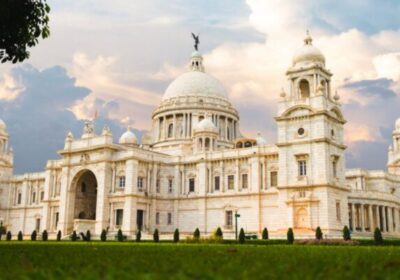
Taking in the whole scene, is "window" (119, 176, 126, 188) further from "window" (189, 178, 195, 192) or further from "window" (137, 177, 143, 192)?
"window" (189, 178, 195, 192)

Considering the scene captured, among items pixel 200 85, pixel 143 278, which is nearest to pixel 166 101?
pixel 200 85

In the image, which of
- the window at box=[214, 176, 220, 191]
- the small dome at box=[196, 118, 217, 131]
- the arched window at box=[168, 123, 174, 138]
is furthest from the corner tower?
the arched window at box=[168, 123, 174, 138]

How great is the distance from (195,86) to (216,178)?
1007 inches

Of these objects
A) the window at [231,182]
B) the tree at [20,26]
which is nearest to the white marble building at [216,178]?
the window at [231,182]

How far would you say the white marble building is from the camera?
182 ft

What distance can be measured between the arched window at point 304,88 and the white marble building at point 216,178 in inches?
4.8

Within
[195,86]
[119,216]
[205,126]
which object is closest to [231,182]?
[205,126]

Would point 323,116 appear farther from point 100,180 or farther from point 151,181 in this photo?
point 100,180

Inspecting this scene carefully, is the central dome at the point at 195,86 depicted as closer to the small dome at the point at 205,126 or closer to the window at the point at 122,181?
the small dome at the point at 205,126

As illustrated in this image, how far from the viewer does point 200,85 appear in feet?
292

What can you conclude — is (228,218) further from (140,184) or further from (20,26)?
(20,26)

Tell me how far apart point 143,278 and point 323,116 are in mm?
50297

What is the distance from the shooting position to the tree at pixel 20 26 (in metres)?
19.0

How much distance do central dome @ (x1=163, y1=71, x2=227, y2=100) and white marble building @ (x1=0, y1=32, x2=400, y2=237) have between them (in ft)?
0.90
